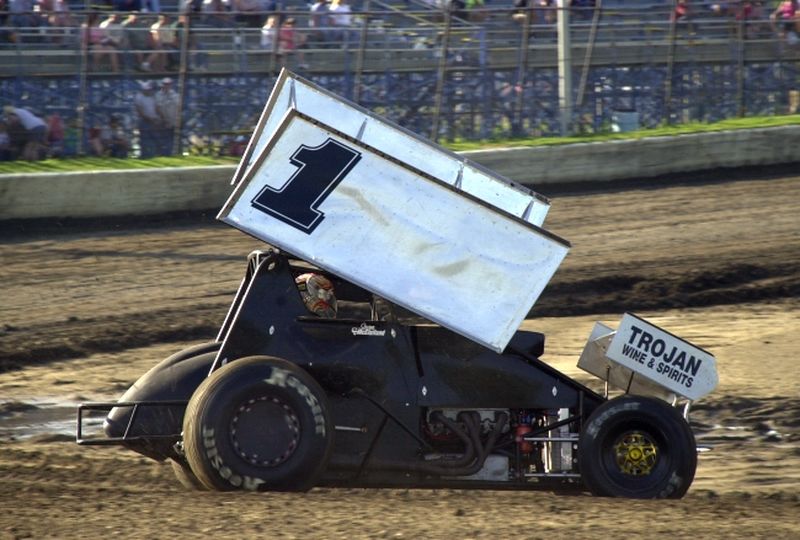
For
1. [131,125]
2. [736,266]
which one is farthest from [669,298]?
[131,125]

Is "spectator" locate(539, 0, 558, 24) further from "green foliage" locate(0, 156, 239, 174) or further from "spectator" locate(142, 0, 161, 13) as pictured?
"spectator" locate(142, 0, 161, 13)

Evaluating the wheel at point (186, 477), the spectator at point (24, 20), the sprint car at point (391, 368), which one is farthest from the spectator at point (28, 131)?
the wheel at point (186, 477)

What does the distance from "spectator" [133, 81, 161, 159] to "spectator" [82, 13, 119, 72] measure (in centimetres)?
47

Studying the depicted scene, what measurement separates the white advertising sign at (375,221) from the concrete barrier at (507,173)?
9.69 m

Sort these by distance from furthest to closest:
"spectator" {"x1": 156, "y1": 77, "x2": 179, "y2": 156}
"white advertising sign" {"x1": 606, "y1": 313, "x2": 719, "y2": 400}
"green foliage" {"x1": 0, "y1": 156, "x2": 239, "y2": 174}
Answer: "spectator" {"x1": 156, "y1": 77, "x2": 179, "y2": 156} → "green foliage" {"x1": 0, "y1": 156, "x2": 239, "y2": 174} → "white advertising sign" {"x1": 606, "y1": 313, "x2": 719, "y2": 400}

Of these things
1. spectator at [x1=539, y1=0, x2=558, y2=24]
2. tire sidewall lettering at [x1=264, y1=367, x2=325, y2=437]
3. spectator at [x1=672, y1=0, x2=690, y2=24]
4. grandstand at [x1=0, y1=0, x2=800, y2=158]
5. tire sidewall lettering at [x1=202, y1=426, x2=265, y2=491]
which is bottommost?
tire sidewall lettering at [x1=202, y1=426, x2=265, y2=491]

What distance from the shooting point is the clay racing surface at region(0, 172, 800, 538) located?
238 inches

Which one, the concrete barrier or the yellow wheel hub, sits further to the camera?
the concrete barrier

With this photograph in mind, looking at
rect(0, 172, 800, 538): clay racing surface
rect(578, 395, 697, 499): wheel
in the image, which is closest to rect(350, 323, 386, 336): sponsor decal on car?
rect(0, 172, 800, 538): clay racing surface

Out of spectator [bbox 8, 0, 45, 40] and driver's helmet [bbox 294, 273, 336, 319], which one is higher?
spectator [bbox 8, 0, 45, 40]

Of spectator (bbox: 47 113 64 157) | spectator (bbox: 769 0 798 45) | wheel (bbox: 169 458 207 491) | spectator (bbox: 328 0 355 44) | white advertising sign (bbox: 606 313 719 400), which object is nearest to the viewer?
white advertising sign (bbox: 606 313 719 400)

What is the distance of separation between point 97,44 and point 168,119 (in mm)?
1340

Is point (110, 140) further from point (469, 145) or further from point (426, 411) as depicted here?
point (426, 411)

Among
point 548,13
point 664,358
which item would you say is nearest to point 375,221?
point 664,358
